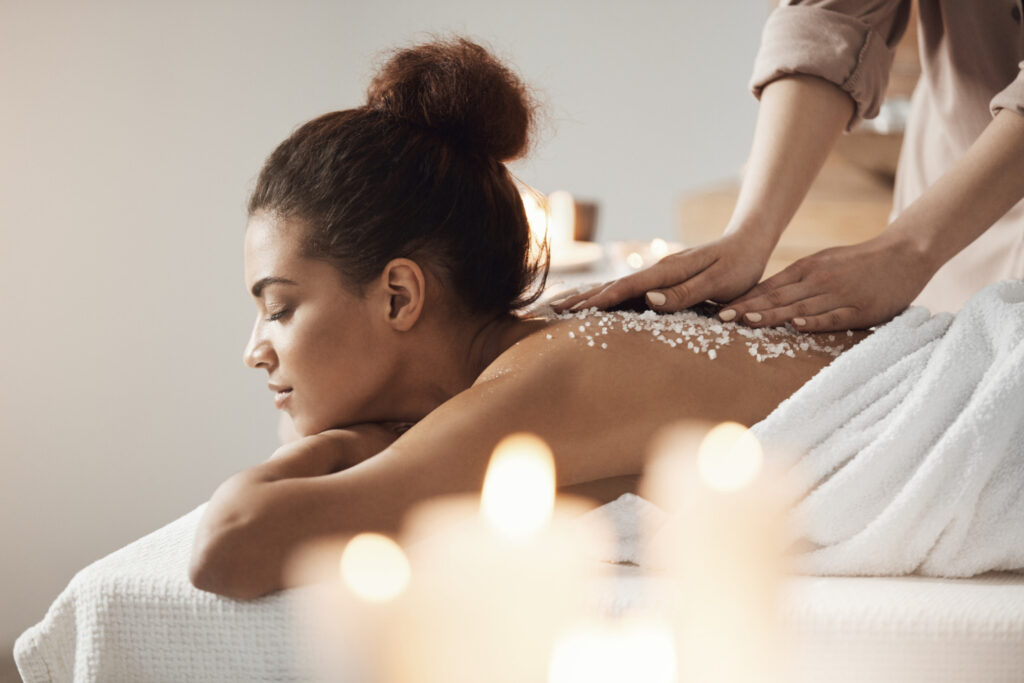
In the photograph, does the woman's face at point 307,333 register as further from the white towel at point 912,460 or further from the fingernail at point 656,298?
the white towel at point 912,460

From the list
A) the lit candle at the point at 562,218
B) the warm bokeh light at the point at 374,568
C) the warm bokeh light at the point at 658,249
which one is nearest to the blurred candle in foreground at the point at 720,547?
the warm bokeh light at the point at 374,568

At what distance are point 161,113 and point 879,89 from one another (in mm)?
1996

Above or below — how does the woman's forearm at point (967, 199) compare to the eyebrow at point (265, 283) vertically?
above

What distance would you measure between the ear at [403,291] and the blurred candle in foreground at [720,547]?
1.00ft

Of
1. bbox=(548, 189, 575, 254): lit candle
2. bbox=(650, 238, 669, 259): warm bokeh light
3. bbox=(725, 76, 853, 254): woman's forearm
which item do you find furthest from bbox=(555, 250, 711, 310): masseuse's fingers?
bbox=(548, 189, 575, 254): lit candle

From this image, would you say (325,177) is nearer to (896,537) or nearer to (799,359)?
(799,359)

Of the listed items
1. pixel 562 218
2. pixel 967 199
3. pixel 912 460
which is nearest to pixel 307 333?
pixel 912 460

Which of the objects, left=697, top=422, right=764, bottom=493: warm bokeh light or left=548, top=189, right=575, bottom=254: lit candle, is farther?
left=548, top=189, right=575, bottom=254: lit candle

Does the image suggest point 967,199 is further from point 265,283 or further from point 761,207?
point 265,283

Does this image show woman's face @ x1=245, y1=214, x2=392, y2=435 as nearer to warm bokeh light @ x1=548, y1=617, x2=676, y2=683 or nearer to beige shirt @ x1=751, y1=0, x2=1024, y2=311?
warm bokeh light @ x1=548, y1=617, x2=676, y2=683

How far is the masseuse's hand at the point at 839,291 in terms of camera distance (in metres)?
1.02

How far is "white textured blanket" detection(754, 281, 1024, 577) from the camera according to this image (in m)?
0.84

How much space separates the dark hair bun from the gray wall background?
42.6 inches

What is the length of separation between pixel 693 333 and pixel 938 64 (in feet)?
2.47
